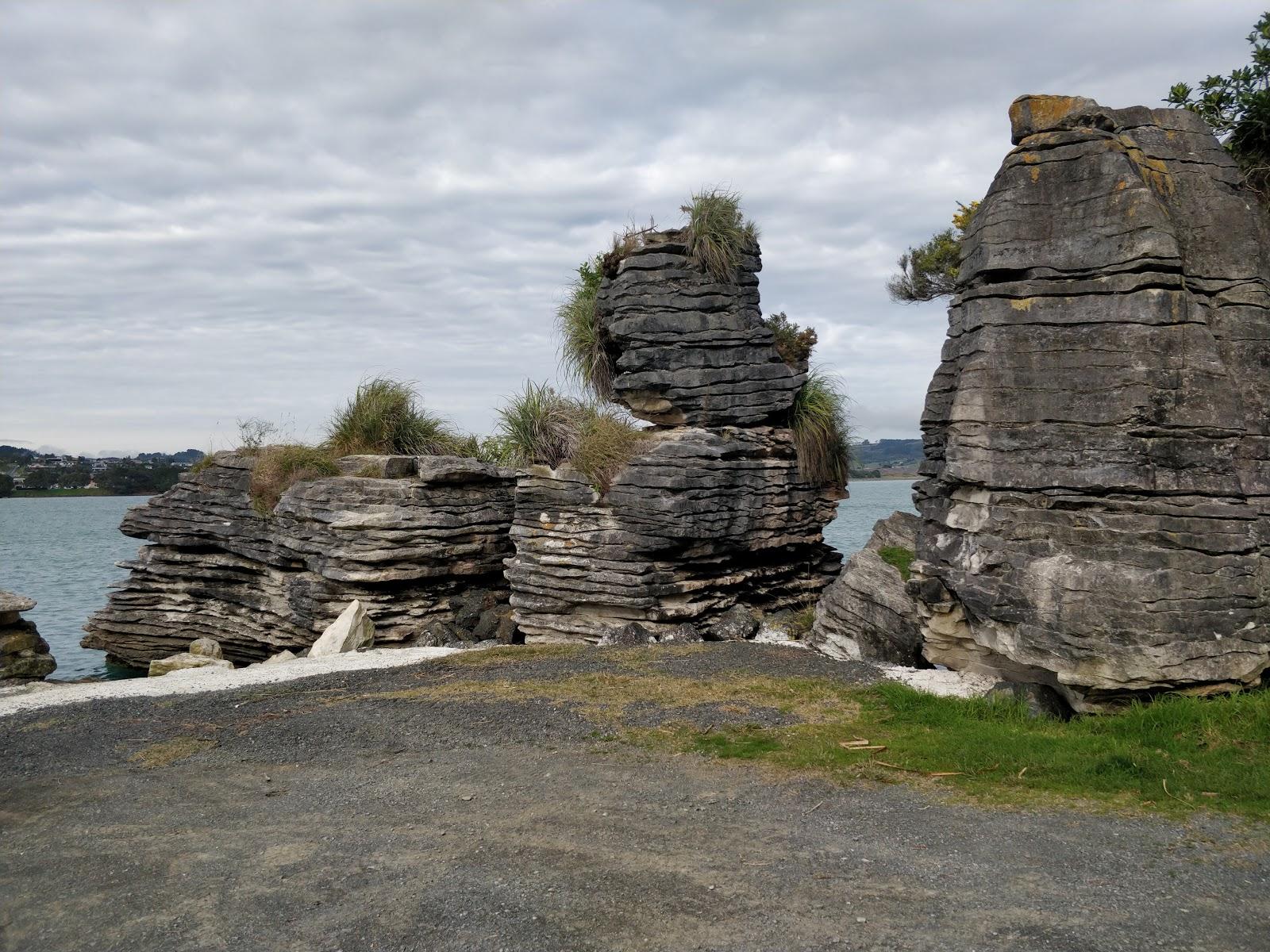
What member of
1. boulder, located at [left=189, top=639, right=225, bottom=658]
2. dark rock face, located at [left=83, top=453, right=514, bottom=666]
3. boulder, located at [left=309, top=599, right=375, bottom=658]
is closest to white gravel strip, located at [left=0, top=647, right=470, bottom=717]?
boulder, located at [left=309, top=599, right=375, bottom=658]

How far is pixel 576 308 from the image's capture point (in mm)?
20906

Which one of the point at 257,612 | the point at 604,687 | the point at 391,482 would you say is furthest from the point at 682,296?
the point at 257,612

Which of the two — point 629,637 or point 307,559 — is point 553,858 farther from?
point 307,559

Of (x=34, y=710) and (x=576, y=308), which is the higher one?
(x=576, y=308)

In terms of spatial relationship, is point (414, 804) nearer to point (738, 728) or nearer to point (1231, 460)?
point (738, 728)

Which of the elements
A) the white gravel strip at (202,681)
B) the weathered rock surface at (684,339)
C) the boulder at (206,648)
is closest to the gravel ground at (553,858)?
the white gravel strip at (202,681)

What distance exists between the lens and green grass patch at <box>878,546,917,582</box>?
14.3m

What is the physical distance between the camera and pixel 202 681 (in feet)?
45.6

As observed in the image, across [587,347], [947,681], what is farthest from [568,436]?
[947,681]

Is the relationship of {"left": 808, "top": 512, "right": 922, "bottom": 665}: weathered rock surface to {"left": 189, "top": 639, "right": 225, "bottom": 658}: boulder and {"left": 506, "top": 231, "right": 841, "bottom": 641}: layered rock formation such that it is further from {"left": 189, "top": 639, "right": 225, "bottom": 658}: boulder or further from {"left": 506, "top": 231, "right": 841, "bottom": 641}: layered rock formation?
{"left": 189, "top": 639, "right": 225, "bottom": 658}: boulder

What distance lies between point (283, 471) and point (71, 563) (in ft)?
134

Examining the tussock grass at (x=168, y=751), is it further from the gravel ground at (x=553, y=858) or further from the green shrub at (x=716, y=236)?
the green shrub at (x=716, y=236)

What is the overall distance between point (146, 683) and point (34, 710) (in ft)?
6.46

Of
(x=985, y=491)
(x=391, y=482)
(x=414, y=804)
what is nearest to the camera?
(x=414, y=804)
